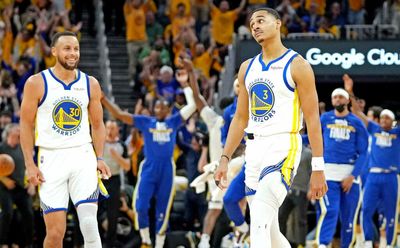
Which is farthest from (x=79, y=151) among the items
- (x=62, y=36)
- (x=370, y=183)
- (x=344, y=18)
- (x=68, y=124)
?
(x=344, y=18)

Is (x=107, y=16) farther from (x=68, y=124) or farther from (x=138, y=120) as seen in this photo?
(x=68, y=124)

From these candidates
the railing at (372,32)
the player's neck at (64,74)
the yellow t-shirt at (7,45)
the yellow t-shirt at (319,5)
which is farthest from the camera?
the yellow t-shirt at (319,5)

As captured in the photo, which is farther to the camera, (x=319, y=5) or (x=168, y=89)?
(x=319, y=5)

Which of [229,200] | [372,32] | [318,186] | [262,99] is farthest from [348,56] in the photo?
[318,186]

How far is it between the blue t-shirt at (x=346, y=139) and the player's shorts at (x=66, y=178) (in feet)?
16.5

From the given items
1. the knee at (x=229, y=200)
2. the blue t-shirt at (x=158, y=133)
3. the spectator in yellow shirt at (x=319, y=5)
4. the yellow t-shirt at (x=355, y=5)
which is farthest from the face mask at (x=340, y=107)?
the yellow t-shirt at (x=355, y=5)

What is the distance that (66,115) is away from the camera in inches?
448

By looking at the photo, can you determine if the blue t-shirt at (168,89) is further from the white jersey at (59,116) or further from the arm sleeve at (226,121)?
the white jersey at (59,116)

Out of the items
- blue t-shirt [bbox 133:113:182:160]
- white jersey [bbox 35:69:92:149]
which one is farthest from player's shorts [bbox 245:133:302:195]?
blue t-shirt [bbox 133:113:182:160]

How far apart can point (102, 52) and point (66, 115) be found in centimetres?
1295

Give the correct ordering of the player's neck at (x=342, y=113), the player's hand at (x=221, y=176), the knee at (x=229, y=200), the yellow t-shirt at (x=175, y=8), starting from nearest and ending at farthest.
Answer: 1. the player's hand at (x=221, y=176)
2. the knee at (x=229, y=200)
3. the player's neck at (x=342, y=113)
4. the yellow t-shirt at (x=175, y=8)

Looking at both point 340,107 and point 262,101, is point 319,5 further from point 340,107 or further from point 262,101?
point 262,101

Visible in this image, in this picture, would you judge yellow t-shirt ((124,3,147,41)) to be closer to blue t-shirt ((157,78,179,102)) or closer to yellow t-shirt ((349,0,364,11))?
blue t-shirt ((157,78,179,102))

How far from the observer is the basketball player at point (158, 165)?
1711 cm
